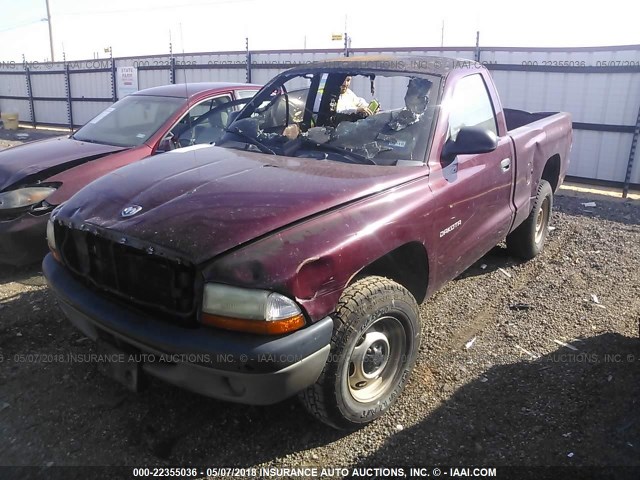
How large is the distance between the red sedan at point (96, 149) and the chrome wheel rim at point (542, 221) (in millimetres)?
3419

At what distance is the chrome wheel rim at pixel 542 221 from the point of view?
17.4 ft

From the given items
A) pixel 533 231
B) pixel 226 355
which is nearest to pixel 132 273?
pixel 226 355

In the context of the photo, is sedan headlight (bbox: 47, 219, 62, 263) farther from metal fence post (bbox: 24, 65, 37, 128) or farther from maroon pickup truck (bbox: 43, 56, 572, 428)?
Answer: metal fence post (bbox: 24, 65, 37, 128)

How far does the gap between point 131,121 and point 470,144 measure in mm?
3838

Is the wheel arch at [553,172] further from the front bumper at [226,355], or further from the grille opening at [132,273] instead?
the grille opening at [132,273]

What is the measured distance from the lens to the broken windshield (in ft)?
10.9

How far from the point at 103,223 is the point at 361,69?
220cm

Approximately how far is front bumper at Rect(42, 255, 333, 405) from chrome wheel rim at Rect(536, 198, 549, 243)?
3722 mm

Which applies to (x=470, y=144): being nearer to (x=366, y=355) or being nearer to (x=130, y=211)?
(x=366, y=355)

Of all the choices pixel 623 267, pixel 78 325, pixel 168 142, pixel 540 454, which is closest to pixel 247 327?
pixel 78 325

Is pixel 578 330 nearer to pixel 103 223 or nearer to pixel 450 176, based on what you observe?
pixel 450 176

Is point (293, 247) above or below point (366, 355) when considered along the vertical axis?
above

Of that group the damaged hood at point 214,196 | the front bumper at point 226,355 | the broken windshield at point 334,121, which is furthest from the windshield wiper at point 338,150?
the front bumper at point 226,355

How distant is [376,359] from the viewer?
2.82 meters
